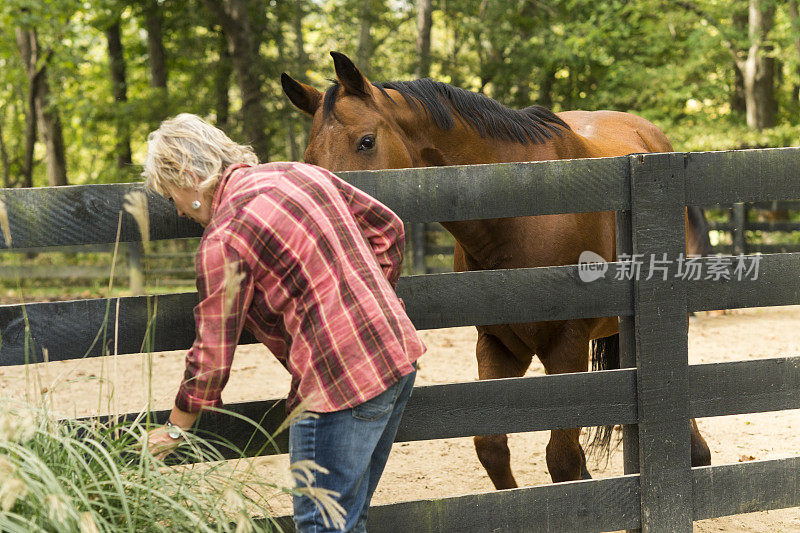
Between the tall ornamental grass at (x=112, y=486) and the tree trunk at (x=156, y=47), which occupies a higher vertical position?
the tree trunk at (x=156, y=47)

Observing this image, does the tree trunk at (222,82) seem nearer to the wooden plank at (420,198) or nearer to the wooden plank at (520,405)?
the wooden plank at (420,198)

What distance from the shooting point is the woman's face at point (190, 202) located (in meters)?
1.96

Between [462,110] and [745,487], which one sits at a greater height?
[462,110]

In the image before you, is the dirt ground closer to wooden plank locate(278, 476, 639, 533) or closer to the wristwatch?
the wristwatch

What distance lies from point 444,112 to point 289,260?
1.64 m

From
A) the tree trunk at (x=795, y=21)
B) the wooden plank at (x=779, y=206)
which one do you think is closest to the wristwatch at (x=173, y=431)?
the wooden plank at (x=779, y=206)

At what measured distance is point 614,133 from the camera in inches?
182

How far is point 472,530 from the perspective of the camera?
2662 mm

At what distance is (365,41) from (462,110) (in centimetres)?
1618

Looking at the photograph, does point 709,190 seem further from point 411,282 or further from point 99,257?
point 99,257

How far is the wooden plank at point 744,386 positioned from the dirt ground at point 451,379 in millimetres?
865

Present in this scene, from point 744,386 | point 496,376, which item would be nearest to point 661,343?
point 744,386

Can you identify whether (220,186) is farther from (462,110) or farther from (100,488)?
(462,110)

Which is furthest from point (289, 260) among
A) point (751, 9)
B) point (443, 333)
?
point (751, 9)
